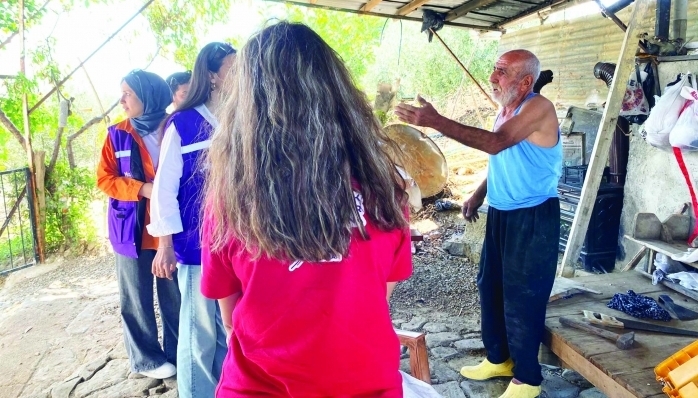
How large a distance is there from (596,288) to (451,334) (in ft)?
3.47

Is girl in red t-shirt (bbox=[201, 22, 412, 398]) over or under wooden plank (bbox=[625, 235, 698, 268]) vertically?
over

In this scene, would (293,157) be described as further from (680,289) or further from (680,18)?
(680,18)

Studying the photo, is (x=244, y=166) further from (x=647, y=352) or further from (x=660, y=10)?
(x=660, y=10)

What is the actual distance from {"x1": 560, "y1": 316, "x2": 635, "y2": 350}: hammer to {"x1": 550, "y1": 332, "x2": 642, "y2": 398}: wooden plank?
131 millimetres

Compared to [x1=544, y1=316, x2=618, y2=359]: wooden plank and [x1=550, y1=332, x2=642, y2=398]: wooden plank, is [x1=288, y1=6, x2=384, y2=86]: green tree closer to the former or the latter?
[x1=544, y1=316, x2=618, y2=359]: wooden plank

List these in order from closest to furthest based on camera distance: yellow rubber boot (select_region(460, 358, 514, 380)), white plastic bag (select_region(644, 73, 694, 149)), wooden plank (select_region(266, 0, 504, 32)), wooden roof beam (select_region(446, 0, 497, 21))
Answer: yellow rubber boot (select_region(460, 358, 514, 380)) → white plastic bag (select_region(644, 73, 694, 149)) → wooden plank (select_region(266, 0, 504, 32)) → wooden roof beam (select_region(446, 0, 497, 21))

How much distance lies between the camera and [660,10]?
403cm

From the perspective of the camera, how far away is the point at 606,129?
11.4 ft

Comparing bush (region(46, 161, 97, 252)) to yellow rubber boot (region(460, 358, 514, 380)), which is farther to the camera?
bush (region(46, 161, 97, 252))

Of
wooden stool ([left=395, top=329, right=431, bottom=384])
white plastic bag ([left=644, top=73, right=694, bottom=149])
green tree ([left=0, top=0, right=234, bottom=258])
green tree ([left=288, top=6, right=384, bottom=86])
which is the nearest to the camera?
wooden stool ([left=395, top=329, right=431, bottom=384])

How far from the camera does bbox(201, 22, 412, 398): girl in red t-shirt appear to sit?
3.72 feet

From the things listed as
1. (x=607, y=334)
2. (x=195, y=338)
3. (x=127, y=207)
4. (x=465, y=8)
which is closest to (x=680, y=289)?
(x=607, y=334)

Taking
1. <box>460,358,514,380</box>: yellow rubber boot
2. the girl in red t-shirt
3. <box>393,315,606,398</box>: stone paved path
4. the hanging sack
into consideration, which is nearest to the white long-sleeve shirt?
the girl in red t-shirt

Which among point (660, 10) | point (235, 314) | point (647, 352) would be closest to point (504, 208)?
point (647, 352)
